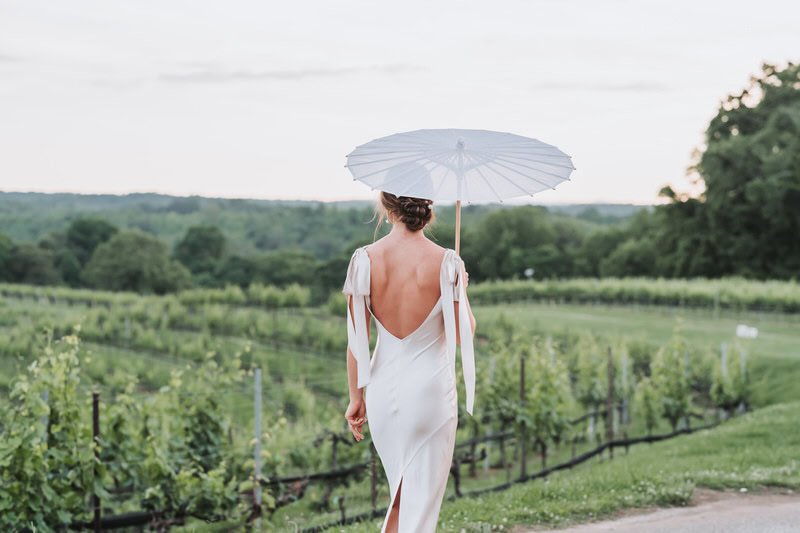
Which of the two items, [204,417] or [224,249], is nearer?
[204,417]

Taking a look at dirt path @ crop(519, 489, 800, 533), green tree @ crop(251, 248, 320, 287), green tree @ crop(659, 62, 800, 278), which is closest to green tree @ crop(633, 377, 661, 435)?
dirt path @ crop(519, 489, 800, 533)

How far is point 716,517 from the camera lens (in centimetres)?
586

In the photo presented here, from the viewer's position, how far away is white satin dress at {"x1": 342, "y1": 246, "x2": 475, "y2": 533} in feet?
12.4

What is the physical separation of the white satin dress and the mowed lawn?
45.7 feet

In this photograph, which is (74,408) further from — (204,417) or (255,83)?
(255,83)

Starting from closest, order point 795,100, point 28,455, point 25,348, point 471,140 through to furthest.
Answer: point 471,140 < point 28,455 < point 25,348 < point 795,100

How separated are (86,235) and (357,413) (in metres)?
66.6

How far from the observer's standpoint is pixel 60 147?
1800 inches

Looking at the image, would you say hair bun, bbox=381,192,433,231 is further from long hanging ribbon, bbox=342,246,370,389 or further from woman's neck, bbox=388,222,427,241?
long hanging ribbon, bbox=342,246,370,389

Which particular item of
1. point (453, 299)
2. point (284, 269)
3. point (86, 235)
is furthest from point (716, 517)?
point (86, 235)

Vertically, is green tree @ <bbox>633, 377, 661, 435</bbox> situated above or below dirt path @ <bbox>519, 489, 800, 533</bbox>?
below

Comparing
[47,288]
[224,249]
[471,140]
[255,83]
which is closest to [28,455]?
[471,140]

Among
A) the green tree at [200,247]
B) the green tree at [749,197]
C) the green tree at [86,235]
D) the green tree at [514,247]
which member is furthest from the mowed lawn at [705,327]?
the green tree at [86,235]

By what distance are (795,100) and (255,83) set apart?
2418 cm
